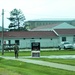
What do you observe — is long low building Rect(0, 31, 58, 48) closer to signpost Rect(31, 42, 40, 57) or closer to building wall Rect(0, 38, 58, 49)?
building wall Rect(0, 38, 58, 49)

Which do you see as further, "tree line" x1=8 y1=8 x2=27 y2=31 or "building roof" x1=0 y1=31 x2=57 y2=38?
"tree line" x1=8 y1=8 x2=27 y2=31

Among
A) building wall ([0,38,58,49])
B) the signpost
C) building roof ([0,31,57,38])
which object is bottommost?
the signpost

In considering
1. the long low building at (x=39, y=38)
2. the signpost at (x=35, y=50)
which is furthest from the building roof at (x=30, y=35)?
the signpost at (x=35, y=50)

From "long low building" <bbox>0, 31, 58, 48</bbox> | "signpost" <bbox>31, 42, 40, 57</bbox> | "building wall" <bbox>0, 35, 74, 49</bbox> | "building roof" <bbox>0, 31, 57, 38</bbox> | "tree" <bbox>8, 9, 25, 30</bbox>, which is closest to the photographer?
"signpost" <bbox>31, 42, 40, 57</bbox>

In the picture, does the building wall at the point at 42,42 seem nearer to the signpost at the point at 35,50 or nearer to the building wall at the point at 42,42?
the building wall at the point at 42,42

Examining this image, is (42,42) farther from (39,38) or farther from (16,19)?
(16,19)

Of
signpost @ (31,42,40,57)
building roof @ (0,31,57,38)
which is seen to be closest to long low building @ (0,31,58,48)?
building roof @ (0,31,57,38)

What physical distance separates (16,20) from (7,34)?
3106 inches

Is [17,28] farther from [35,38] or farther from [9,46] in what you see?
[9,46]

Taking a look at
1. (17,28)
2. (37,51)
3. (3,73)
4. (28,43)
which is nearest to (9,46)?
(28,43)

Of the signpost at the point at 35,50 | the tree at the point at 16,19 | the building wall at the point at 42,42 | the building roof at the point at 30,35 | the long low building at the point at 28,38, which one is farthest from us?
the tree at the point at 16,19

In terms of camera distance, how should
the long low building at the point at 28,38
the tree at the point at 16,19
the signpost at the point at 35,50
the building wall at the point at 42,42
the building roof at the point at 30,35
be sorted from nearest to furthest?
the signpost at the point at 35,50 → the building wall at the point at 42,42 → the long low building at the point at 28,38 → the building roof at the point at 30,35 → the tree at the point at 16,19

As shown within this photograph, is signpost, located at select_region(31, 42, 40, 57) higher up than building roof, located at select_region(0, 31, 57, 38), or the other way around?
building roof, located at select_region(0, 31, 57, 38)

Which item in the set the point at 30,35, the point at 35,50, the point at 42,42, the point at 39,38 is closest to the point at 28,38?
the point at 30,35
